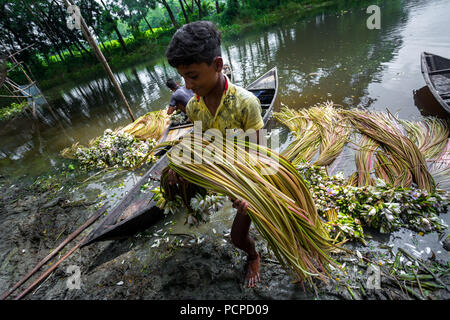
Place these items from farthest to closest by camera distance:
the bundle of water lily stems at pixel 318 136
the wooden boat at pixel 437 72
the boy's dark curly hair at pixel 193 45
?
the wooden boat at pixel 437 72 → the bundle of water lily stems at pixel 318 136 → the boy's dark curly hair at pixel 193 45

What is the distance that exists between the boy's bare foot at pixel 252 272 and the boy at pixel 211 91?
2 cm

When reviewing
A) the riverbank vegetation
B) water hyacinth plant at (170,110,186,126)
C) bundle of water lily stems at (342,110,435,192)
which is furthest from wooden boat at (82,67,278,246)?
the riverbank vegetation

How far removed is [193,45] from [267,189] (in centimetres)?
118

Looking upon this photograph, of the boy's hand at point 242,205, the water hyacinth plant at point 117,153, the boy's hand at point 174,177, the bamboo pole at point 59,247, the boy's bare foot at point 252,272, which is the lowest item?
the boy's bare foot at point 252,272

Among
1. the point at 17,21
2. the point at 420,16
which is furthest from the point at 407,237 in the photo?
the point at 17,21

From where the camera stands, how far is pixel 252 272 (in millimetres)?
2266

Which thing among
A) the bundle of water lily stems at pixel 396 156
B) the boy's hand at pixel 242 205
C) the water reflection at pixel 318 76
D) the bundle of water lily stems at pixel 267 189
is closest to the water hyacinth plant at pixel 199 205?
the bundle of water lily stems at pixel 267 189

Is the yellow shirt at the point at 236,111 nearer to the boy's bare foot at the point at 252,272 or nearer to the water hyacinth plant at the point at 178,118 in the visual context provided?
the boy's bare foot at the point at 252,272

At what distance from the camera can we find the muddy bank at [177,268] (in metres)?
2.10

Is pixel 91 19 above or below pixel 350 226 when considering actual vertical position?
above

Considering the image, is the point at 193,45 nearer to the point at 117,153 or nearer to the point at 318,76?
the point at 117,153

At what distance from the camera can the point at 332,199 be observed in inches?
118
